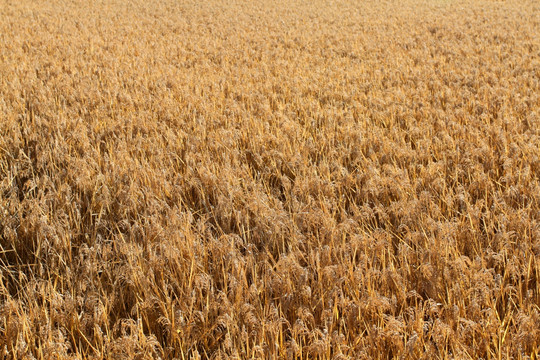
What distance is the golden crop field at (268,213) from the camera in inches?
69.0

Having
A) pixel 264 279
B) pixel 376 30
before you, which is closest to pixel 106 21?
pixel 376 30

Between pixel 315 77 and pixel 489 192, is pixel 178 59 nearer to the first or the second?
pixel 315 77

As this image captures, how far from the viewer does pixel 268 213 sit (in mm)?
2566

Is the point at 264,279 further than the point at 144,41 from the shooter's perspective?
No

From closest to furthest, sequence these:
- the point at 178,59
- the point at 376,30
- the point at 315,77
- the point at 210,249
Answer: the point at 210,249, the point at 315,77, the point at 178,59, the point at 376,30

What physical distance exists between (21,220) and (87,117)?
Answer: 2.12m

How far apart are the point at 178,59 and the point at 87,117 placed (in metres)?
3.43

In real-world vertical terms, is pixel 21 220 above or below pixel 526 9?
below

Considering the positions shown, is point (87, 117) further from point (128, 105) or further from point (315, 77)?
point (315, 77)

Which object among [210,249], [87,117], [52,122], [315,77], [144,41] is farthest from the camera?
[144,41]

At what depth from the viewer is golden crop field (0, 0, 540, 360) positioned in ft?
5.75

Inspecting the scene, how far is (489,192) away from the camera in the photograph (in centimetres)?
287

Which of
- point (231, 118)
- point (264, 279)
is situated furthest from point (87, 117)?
point (264, 279)

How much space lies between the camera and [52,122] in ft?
13.4
